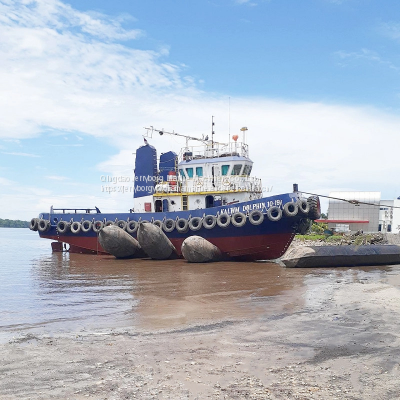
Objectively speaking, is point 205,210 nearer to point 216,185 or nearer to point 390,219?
point 216,185

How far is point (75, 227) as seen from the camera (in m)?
19.8

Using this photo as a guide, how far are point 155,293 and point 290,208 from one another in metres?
6.46

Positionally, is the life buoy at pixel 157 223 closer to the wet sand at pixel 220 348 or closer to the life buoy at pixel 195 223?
the life buoy at pixel 195 223

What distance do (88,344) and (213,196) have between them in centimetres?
1194

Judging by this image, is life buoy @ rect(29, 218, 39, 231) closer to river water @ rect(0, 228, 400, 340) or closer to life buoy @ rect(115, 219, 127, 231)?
life buoy @ rect(115, 219, 127, 231)

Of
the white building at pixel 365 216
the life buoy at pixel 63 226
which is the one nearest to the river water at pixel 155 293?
the life buoy at pixel 63 226

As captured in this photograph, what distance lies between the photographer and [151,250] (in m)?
16.4

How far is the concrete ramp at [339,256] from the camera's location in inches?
540

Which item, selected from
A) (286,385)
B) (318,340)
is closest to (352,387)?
(286,385)

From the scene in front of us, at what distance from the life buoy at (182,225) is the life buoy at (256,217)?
2.57m

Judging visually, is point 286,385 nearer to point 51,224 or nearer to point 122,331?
point 122,331

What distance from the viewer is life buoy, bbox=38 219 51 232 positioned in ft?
Result: 67.3

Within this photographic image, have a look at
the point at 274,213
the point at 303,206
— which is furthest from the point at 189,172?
the point at 303,206

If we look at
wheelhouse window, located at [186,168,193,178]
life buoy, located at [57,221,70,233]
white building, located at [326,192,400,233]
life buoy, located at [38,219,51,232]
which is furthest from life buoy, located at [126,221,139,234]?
white building, located at [326,192,400,233]
